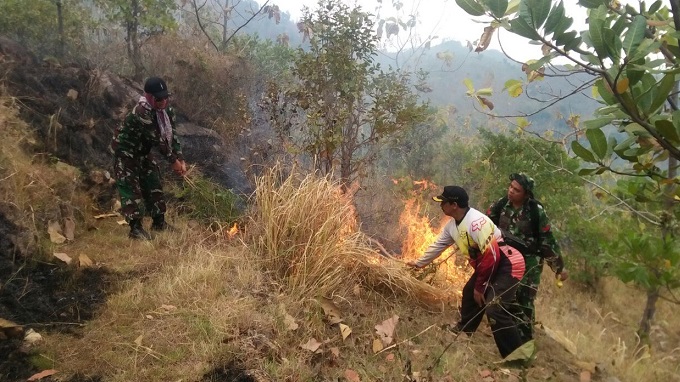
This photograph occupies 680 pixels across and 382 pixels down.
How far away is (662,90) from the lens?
1309mm

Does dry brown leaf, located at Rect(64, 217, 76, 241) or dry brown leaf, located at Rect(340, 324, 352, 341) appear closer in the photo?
dry brown leaf, located at Rect(340, 324, 352, 341)

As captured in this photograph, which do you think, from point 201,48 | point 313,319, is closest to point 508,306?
point 313,319

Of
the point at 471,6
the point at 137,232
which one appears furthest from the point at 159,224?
Result: the point at 471,6

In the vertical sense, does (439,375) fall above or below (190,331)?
below

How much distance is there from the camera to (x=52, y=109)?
570 cm

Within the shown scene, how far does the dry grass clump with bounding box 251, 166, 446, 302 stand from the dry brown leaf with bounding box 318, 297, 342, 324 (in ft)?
0.23

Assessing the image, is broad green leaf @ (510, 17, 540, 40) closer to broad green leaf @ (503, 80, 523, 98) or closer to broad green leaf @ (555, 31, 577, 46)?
broad green leaf @ (555, 31, 577, 46)

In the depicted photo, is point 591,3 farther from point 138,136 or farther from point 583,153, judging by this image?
point 138,136

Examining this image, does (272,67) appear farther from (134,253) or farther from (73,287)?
(73,287)

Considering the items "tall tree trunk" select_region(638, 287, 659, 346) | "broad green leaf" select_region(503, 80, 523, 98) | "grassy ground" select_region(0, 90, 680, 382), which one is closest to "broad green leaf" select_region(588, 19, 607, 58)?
"broad green leaf" select_region(503, 80, 523, 98)

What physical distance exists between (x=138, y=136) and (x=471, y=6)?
12.6 ft

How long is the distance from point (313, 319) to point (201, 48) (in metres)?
6.66

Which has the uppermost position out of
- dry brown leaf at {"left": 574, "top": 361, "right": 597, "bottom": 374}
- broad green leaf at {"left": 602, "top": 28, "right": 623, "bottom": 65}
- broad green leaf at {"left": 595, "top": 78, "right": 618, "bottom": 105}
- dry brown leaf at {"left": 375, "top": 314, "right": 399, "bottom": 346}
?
broad green leaf at {"left": 602, "top": 28, "right": 623, "bottom": 65}

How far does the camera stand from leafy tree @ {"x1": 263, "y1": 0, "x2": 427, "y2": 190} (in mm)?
6250
